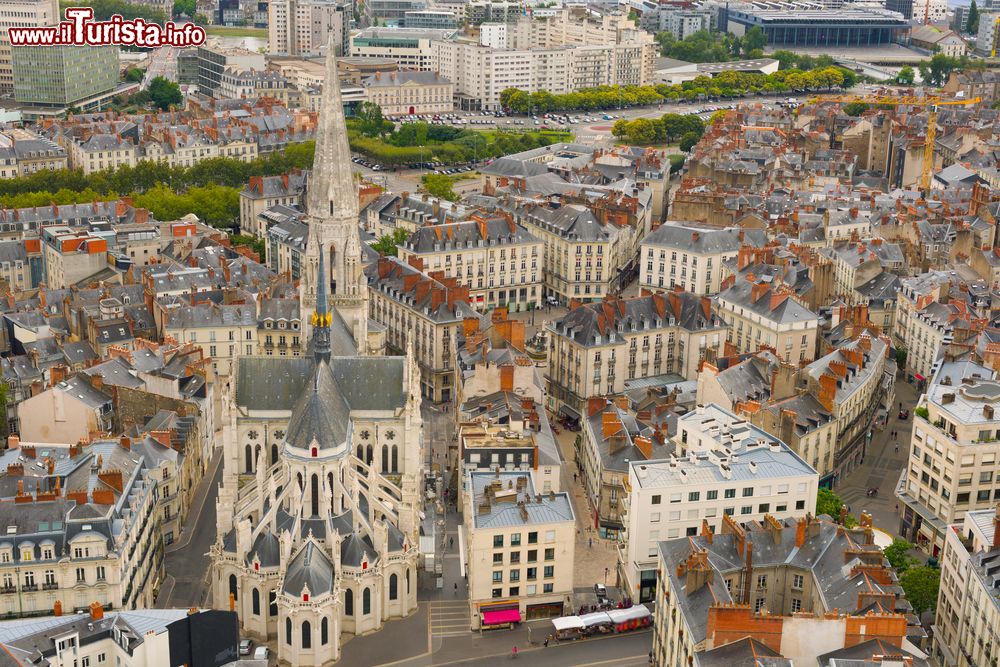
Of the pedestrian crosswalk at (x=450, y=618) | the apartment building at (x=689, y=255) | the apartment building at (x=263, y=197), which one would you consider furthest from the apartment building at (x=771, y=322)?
the apartment building at (x=263, y=197)

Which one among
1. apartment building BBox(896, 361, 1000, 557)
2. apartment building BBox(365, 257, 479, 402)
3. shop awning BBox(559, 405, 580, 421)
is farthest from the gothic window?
apartment building BBox(896, 361, 1000, 557)

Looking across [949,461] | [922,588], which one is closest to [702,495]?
[922,588]

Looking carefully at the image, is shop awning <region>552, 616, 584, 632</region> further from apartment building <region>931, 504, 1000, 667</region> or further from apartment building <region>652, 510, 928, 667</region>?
apartment building <region>931, 504, 1000, 667</region>

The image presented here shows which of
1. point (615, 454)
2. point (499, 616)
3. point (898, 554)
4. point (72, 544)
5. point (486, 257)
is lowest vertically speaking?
point (499, 616)

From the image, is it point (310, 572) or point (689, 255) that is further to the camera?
point (689, 255)

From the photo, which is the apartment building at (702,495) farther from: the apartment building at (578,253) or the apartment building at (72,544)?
the apartment building at (578,253)

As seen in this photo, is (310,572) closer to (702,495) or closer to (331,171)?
(702,495)
